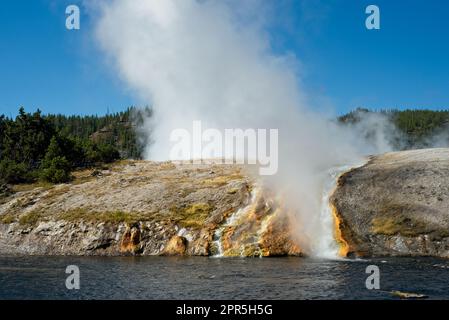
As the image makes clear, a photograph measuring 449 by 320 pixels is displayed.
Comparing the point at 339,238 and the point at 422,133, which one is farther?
the point at 422,133

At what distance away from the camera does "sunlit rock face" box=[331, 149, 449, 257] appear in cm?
4372

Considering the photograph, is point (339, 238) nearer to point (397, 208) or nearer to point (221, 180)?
A: point (397, 208)

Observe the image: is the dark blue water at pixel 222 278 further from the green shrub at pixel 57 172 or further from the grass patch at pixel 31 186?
the green shrub at pixel 57 172

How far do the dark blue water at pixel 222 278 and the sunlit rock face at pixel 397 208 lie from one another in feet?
11.3

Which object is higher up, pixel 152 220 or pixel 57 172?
pixel 57 172

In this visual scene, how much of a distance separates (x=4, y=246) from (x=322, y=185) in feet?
124

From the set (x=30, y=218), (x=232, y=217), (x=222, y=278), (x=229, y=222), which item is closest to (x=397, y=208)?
(x=232, y=217)

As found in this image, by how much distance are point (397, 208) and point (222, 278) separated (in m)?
23.1

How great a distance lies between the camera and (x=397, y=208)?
46875 mm

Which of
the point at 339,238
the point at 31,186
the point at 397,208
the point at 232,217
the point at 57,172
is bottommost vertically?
the point at 339,238

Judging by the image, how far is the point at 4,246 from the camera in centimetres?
5325

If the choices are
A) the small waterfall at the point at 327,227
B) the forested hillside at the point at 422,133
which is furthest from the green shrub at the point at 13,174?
the forested hillside at the point at 422,133
